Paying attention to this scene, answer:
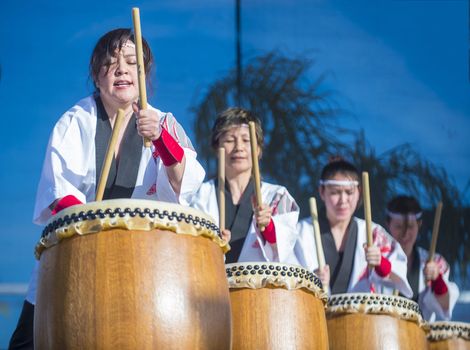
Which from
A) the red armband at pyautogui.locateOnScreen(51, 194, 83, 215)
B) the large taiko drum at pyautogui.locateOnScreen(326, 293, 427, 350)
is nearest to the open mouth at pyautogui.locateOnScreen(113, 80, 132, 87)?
the red armband at pyautogui.locateOnScreen(51, 194, 83, 215)

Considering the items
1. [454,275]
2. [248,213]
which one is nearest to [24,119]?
[248,213]

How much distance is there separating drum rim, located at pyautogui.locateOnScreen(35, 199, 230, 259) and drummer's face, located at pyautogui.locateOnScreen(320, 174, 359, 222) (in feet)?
7.24

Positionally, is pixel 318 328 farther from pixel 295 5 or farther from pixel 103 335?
pixel 295 5

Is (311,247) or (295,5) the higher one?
(295,5)

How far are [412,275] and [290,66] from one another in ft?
4.18

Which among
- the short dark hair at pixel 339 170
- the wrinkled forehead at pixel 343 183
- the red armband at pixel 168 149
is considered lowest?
the red armband at pixel 168 149

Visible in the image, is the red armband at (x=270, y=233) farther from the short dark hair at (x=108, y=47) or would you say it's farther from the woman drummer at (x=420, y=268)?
the woman drummer at (x=420, y=268)

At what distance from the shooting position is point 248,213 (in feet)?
13.2

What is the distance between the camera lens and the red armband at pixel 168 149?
2.90m

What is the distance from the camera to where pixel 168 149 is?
2.92 metres

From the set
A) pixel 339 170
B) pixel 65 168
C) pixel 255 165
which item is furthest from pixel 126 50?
pixel 339 170

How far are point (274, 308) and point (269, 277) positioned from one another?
95 millimetres

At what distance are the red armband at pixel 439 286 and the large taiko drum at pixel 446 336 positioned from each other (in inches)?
36.4

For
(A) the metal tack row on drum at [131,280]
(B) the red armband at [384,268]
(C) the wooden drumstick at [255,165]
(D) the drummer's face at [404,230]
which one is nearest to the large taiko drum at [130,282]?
(A) the metal tack row on drum at [131,280]
